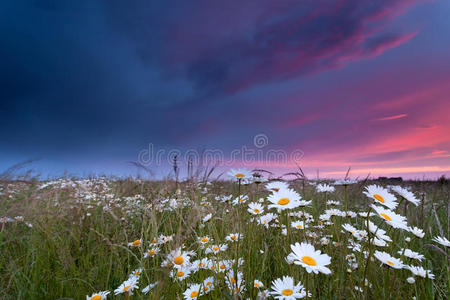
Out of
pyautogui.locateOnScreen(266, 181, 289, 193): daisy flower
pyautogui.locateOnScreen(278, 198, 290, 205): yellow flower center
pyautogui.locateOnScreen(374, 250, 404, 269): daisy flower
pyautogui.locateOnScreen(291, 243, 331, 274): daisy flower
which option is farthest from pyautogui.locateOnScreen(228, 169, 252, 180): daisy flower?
pyautogui.locateOnScreen(374, 250, 404, 269): daisy flower

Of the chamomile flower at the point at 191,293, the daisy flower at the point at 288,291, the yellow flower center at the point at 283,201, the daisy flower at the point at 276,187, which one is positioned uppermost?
the daisy flower at the point at 276,187

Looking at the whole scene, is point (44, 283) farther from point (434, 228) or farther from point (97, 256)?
point (434, 228)

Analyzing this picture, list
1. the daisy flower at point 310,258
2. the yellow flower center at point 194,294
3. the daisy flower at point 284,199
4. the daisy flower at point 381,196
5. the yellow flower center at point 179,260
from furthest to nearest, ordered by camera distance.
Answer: the yellow flower center at point 179,260
the yellow flower center at point 194,294
the daisy flower at point 381,196
the daisy flower at point 284,199
the daisy flower at point 310,258

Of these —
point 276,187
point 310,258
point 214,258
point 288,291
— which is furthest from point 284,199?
point 214,258

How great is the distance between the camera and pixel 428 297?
6.45ft

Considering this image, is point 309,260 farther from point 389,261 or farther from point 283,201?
point 389,261

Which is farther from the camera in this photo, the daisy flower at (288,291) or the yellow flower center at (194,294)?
the yellow flower center at (194,294)

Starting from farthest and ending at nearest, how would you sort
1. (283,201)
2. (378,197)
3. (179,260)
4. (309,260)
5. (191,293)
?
(179,260), (191,293), (378,197), (283,201), (309,260)

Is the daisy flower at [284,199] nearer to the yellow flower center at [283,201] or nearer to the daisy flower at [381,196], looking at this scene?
the yellow flower center at [283,201]

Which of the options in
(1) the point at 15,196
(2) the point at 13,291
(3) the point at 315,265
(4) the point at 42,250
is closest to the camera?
(3) the point at 315,265

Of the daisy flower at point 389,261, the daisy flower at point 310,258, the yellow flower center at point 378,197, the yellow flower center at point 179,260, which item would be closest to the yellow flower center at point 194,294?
the yellow flower center at point 179,260

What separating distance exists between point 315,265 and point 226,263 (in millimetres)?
887

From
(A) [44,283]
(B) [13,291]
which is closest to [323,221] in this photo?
(A) [44,283]

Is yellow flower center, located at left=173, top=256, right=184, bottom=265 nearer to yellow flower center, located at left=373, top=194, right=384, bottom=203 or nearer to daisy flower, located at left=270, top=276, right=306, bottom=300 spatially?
daisy flower, located at left=270, top=276, right=306, bottom=300
